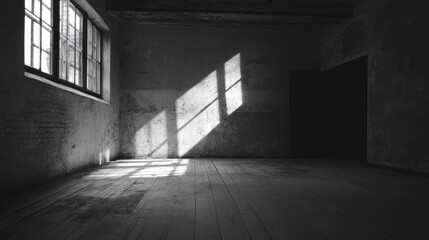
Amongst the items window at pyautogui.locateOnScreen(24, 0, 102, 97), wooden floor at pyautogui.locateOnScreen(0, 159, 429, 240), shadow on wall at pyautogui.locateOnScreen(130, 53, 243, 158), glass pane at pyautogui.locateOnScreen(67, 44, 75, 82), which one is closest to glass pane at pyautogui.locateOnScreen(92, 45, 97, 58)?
window at pyautogui.locateOnScreen(24, 0, 102, 97)

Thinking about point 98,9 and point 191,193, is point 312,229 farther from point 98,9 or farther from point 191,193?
point 98,9

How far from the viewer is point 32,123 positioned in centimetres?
329

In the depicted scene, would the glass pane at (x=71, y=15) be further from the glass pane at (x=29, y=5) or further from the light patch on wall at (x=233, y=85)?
the light patch on wall at (x=233, y=85)

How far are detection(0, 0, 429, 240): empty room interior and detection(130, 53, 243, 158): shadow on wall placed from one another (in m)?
0.03

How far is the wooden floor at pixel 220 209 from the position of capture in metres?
1.86

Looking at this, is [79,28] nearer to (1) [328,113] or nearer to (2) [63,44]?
(2) [63,44]

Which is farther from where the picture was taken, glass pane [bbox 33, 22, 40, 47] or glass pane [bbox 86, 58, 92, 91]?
glass pane [bbox 86, 58, 92, 91]

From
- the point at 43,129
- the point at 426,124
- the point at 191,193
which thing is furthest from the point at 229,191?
the point at 426,124

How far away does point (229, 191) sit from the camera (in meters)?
3.15

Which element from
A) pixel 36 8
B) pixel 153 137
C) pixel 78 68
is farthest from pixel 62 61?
pixel 153 137

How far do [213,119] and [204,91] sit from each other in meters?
0.73

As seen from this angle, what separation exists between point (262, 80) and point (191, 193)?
16.7ft

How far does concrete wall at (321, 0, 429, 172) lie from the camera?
168 inches

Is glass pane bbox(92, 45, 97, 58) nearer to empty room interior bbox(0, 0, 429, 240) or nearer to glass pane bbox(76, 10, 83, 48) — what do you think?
empty room interior bbox(0, 0, 429, 240)
